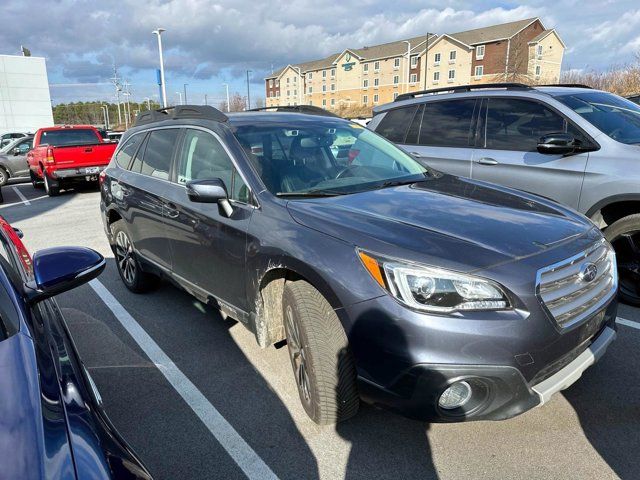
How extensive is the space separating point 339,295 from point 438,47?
76924 mm

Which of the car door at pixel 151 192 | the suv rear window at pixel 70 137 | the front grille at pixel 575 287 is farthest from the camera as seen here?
the suv rear window at pixel 70 137

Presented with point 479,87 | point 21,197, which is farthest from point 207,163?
point 21,197

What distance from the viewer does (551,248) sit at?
92.6 inches

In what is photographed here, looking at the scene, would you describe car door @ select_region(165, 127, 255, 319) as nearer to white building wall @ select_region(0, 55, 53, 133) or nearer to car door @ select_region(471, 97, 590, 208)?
car door @ select_region(471, 97, 590, 208)

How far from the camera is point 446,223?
250 centimetres

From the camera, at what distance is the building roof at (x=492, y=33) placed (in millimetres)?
63856

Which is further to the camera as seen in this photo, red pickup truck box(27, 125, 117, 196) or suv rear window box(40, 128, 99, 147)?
suv rear window box(40, 128, 99, 147)

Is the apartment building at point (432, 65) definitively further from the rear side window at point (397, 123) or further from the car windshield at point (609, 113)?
the car windshield at point (609, 113)

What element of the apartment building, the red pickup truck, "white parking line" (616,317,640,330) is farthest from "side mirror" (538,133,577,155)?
the apartment building

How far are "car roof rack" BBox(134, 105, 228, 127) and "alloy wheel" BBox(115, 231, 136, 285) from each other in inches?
47.6

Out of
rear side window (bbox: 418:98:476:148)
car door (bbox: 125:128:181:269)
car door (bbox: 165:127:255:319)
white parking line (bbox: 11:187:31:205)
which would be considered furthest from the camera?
white parking line (bbox: 11:187:31:205)

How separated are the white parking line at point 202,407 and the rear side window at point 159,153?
1381 millimetres

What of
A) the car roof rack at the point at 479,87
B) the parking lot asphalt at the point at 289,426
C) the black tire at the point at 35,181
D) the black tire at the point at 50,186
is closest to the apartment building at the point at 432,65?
Answer: the black tire at the point at 35,181

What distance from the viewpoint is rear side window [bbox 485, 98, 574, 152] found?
4715mm
